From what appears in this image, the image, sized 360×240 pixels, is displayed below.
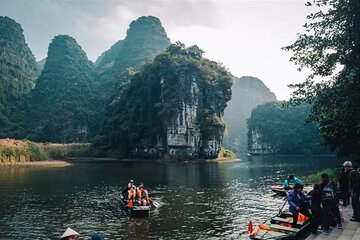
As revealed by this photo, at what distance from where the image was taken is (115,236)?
63.2 feet

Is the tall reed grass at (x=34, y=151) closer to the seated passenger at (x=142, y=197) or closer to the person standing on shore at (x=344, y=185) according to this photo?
the seated passenger at (x=142, y=197)

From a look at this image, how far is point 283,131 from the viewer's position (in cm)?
15725

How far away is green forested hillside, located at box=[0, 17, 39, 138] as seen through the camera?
150 meters

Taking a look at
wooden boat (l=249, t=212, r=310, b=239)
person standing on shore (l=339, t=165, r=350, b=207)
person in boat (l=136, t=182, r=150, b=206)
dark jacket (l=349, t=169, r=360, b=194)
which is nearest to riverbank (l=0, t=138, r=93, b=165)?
person in boat (l=136, t=182, r=150, b=206)

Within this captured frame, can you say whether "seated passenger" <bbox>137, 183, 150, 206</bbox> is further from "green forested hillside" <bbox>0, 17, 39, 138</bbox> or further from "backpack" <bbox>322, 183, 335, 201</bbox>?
"green forested hillside" <bbox>0, 17, 39, 138</bbox>

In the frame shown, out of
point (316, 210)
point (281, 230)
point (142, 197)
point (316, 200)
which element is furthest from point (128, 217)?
point (316, 200)

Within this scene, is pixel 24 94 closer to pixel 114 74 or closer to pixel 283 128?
pixel 114 74

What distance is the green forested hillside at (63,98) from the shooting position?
13925 cm

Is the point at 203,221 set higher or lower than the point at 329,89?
lower

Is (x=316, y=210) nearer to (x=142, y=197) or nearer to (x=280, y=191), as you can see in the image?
(x=142, y=197)

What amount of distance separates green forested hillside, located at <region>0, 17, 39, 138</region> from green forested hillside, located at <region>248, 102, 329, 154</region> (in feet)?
368

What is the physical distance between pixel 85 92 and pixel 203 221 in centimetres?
14968

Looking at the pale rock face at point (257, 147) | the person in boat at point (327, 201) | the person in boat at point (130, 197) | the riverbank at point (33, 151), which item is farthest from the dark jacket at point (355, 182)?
the pale rock face at point (257, 147)

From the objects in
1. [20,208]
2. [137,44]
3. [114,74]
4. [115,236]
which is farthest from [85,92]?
[115,236]
